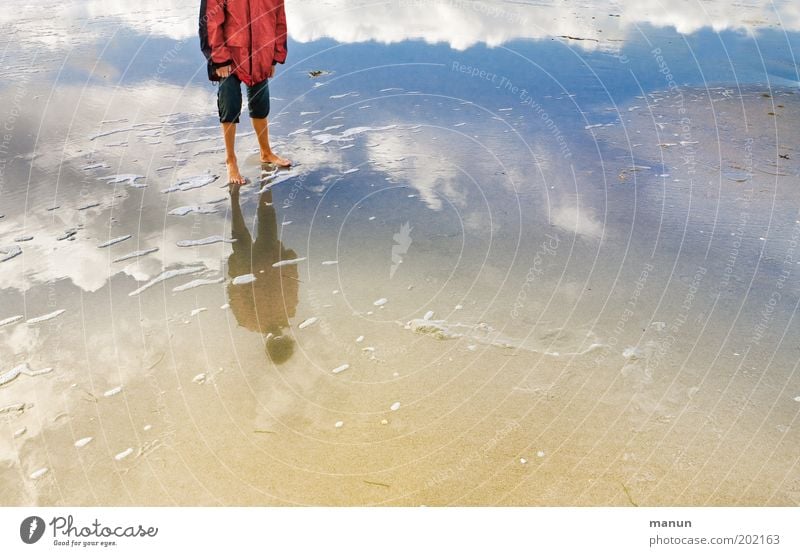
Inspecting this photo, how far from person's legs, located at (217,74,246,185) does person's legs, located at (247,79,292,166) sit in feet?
0.48

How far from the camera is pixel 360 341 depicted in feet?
12.0

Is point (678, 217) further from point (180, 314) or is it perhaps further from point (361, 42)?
point (361, 42)

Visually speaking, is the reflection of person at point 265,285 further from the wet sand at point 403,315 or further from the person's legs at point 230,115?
the person's legs at point 230,115

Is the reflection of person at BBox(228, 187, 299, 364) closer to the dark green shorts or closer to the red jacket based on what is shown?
the dark green shorts

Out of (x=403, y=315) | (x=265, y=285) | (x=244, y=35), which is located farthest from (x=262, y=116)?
(x=403, y=315)

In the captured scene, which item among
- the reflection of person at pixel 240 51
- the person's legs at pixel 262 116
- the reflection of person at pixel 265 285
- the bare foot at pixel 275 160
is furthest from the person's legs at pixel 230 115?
the reflection of person at pixel 265 285

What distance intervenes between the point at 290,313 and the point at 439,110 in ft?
12.8

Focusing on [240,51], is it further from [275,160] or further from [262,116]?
[275,160]

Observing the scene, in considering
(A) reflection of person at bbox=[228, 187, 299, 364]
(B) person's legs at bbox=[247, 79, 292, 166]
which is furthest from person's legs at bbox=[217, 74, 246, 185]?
(A) reflection of person at bbox=[228, 187, 299, 364]

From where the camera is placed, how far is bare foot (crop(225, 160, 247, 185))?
5.56 m

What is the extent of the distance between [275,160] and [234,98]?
0.63 m

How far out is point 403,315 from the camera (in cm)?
388

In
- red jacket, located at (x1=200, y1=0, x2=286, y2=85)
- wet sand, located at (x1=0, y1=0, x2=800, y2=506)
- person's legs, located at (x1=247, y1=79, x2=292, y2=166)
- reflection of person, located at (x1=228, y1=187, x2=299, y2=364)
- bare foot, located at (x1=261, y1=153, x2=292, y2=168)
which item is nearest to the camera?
wet sand, located at (x1=0, y1=0, x2=800, y2=506)

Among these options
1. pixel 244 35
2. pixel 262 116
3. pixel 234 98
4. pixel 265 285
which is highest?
pixel 244 35
